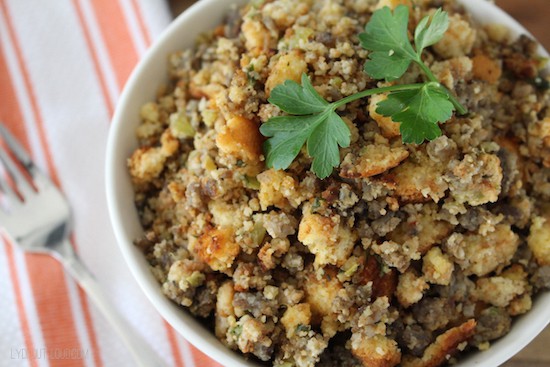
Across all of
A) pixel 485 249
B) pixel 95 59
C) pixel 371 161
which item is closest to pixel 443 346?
pixel 485 249

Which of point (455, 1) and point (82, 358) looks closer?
point (455, 1)

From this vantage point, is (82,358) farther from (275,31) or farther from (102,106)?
(275,31)

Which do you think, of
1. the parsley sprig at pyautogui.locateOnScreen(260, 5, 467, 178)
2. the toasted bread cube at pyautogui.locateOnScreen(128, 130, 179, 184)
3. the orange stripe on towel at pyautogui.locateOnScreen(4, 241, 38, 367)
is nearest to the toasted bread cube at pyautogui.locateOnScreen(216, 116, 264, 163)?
the parsley sprig at pyautogui.locateOnScreen(260, 5, 467, 178)

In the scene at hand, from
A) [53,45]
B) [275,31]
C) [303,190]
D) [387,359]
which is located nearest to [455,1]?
[275,31]

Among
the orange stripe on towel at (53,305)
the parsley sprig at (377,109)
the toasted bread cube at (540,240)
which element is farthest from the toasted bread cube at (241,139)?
the orange stripe on towel at (53,305)

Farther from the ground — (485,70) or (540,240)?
(485,70)

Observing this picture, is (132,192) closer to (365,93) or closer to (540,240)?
(365,93)

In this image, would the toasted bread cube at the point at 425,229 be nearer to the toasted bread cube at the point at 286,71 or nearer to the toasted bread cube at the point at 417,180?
the toasted bread cube at the point at 417,180
